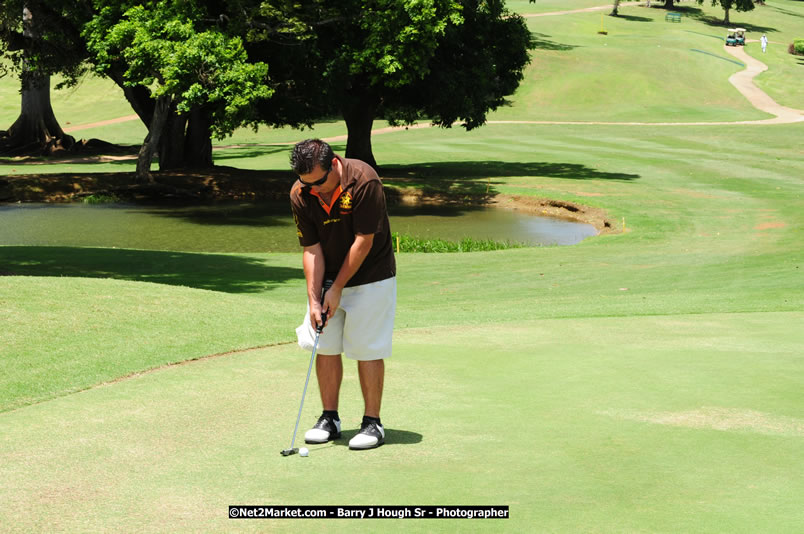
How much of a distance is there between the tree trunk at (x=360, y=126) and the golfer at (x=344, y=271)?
34.8m

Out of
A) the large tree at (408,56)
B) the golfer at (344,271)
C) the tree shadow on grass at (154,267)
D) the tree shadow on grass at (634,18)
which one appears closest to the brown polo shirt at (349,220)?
Answer: the golfer at (344,271)

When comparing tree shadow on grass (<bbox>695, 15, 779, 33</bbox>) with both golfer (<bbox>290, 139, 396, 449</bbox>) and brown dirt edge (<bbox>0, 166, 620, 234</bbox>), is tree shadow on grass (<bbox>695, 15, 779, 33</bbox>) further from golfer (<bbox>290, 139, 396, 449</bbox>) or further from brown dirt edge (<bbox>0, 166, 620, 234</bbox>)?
golfer (<bbox>290, 139, 396, 449</bbox>)

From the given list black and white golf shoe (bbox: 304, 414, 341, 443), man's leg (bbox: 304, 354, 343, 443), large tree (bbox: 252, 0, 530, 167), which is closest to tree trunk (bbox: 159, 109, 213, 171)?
large tree (bbox: 252, 0, 530, 167)

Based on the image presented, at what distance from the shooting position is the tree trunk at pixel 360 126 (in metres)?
41.2

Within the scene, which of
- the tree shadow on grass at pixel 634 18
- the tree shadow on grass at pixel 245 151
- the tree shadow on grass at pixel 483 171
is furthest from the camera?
the tree shadow on grass at pixel 634 18

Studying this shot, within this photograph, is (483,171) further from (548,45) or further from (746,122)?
(548,45)

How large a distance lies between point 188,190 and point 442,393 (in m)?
30.2

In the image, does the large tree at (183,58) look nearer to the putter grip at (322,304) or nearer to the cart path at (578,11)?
the putter grip at (322,304)

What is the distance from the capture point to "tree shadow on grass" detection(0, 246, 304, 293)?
17906 mm

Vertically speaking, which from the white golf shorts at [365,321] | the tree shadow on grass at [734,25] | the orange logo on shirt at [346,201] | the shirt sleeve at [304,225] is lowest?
the white golf shorts at [365,321]

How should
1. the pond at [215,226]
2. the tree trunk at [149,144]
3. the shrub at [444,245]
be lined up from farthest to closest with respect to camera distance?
the tree trunk at [149,144]
the pond at [215,226]
the shrub at [444,245]

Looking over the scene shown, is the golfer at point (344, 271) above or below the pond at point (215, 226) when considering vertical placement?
above

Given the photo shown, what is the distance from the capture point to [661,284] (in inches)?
691

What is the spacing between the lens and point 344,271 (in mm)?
6109
